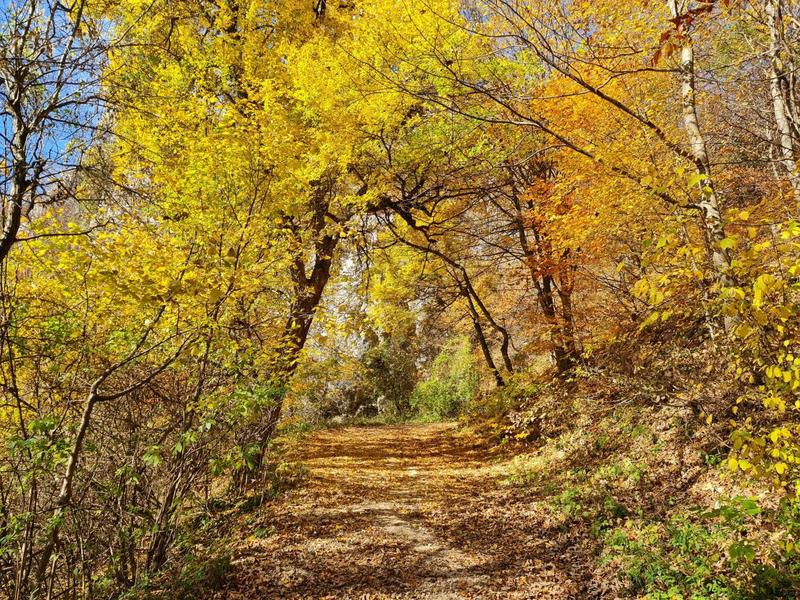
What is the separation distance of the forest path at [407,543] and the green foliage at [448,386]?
870 cm

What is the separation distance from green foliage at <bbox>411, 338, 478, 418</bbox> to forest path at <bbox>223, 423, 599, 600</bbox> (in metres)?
8.70

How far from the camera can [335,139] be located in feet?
24.5

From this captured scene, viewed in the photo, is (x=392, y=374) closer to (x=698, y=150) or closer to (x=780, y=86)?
(x=780, y=86)

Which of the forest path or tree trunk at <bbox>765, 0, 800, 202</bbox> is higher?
tree trunk at <bbox>765, 0, 800, 202</bbox>

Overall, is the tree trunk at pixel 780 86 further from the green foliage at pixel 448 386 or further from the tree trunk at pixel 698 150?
the green foliage at pixel 448 386

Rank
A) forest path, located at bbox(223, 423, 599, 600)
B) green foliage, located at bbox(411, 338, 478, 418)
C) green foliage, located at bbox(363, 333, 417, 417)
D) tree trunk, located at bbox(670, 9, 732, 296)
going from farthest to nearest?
green foliage, located at bbox(363, 333, 417, 417) < green foliage, located at bbox(411, 338, 478, 418) < forest path, located at bbox(223, 423, 599, 600) < tree trunk, located at bbox(670, 9, 732, 296)

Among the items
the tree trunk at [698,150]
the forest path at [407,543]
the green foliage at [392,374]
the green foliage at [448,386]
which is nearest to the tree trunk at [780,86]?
the tree trunk at [698,150]

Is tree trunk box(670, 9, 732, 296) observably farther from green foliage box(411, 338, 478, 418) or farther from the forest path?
green foliage box(411, 338, 478, 418)

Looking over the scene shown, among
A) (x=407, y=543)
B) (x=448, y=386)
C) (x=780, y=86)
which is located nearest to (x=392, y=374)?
(x=448, y=386)

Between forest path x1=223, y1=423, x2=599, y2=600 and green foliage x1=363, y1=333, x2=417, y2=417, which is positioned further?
green foliage x1=363, y1=333, x2=417, y2=417

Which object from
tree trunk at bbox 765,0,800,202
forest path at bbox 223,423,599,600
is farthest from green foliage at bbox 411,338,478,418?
tree trunk at bbox 765,0,800,202

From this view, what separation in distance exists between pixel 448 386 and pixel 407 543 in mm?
13020

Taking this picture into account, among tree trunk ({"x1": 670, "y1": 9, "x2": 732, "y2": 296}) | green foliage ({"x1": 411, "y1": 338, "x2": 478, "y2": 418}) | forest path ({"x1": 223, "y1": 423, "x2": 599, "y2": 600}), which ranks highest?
tree trunk ({"x1": 670, "y1": 9, "x2": 732, "y2": 296})

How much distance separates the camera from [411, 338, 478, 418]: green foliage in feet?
59.2
